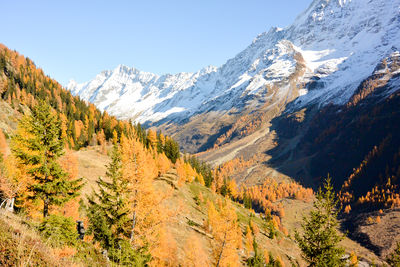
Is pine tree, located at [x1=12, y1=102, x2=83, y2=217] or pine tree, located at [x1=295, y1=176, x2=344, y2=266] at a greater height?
pine tree, located at [x1=12, y1=102, x2=83, y2=217]

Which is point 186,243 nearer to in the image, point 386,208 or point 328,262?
point 328,262

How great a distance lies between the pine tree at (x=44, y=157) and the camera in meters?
18.2

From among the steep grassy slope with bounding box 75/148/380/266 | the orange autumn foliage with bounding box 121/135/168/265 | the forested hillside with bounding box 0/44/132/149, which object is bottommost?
the steep grassy slope with bounding box 75/148/380/266

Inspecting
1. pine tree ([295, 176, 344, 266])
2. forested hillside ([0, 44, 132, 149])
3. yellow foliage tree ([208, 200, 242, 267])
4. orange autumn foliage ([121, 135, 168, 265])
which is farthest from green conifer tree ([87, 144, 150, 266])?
forested hillside ([0, 44, 132, 149])

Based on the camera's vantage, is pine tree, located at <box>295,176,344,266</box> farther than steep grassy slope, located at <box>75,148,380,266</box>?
No

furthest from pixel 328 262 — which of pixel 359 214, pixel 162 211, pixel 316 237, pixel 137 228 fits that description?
pixel 359 214

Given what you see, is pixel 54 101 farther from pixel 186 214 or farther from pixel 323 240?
pixel 323 240

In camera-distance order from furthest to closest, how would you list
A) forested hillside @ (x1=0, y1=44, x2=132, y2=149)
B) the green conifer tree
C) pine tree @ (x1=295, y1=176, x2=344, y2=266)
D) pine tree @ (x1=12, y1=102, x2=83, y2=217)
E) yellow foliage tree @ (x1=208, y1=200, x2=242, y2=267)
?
forested hillside @ (x1=0, y1=44, x2=132, y2=149), yellow foliage tree @ (x1=208, y1=200, x2=242, y2=267), pine tree @ (x1=295, y1=176, x2=344, y2=266), pine tree @ (x1=12, y1=102, x2=83, y2=217), the green conifer tree

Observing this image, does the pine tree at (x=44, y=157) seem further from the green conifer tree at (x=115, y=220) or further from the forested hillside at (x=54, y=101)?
the forested hillside at (x=54, y=101)

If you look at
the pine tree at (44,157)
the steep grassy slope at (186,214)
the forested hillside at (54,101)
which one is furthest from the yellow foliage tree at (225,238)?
the forested hillside at (54,101)

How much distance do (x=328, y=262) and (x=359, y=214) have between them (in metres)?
195

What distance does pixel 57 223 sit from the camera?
14.7m

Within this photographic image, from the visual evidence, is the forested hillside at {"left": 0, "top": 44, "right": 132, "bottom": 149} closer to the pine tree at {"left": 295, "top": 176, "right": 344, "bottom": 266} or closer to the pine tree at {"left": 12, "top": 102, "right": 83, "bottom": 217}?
the pine tree at {"left": 12, "top": 102, "right": 83, "bottom": 217}

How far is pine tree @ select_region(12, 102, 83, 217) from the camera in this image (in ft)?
59.7
